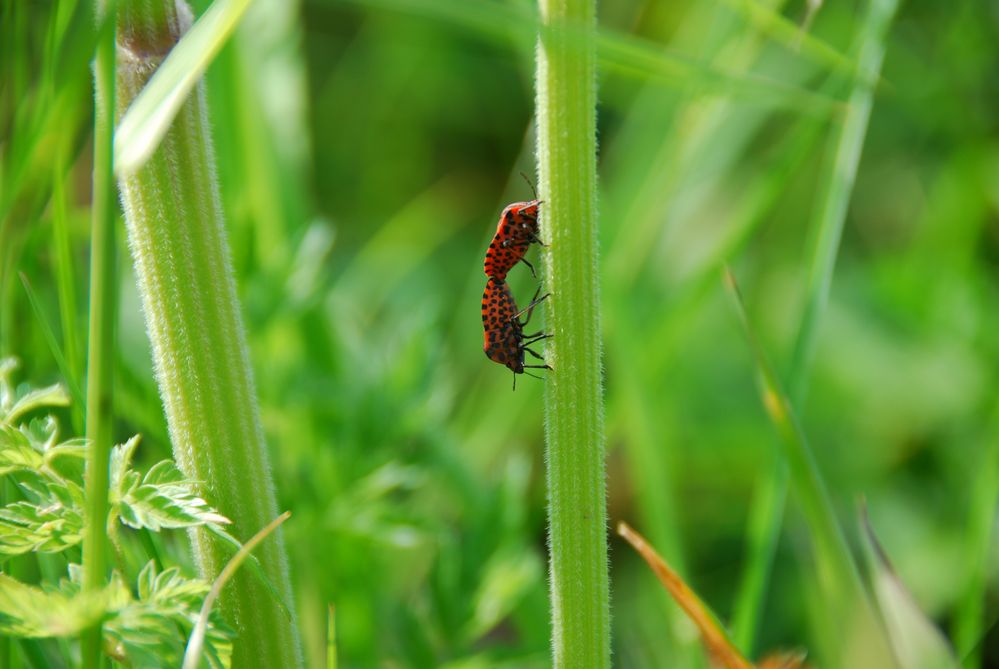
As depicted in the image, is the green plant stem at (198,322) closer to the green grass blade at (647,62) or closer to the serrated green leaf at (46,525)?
the serrated green leaf at (46,525)

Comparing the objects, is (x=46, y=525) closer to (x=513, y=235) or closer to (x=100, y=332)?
(x=100, y=332)

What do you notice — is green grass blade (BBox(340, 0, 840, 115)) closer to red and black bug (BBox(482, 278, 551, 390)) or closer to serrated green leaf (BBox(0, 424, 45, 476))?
red and black bug (BBox(482, 278, 551, 390))

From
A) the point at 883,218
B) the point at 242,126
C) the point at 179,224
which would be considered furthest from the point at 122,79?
the point at 883,218

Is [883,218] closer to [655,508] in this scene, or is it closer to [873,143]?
[873,143]

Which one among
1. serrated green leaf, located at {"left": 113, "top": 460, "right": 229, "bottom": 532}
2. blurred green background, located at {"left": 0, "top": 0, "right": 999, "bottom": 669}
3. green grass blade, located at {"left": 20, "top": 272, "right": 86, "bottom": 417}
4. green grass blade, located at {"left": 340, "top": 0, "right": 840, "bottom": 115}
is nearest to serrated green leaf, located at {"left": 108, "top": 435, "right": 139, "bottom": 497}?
serrated green leaf, located at {"left": 113, "top": 460, "right": 229, "bottom": 532}

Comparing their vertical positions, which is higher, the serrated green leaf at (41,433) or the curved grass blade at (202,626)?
the serrated green leaf at (41,433)

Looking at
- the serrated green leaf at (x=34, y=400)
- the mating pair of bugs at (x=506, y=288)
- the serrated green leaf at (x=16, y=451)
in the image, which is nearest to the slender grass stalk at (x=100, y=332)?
the serrated green leaf at (x=16, y=451)
